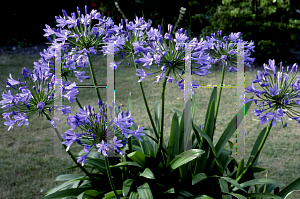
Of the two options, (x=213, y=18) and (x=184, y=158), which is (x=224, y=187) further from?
(x=213, y=18)

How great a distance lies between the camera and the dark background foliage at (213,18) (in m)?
8.09

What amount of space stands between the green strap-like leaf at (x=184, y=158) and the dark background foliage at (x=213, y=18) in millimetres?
5486

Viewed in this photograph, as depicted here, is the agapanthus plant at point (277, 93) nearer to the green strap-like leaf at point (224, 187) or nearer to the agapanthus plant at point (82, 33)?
the green strap-like leaf at point (224, 187)

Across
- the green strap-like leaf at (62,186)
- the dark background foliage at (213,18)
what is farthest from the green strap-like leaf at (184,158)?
the dark background foliage at (213,18)

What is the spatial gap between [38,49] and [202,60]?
8889 millimetres

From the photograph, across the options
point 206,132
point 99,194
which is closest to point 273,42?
point 206,132

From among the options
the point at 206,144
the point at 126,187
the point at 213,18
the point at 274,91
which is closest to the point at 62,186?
the point at 126,187

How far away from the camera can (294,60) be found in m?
8.73

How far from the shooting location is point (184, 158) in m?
2.01

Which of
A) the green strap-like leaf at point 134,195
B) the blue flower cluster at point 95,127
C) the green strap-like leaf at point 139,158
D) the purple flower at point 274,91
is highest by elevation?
the purple flower at point 274,91

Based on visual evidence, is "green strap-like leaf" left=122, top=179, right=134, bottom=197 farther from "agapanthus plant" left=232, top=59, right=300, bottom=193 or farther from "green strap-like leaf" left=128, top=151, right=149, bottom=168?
"agapanthus plant" left=232, top=59, right=300, bottom=193

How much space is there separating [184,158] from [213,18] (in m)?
7.49

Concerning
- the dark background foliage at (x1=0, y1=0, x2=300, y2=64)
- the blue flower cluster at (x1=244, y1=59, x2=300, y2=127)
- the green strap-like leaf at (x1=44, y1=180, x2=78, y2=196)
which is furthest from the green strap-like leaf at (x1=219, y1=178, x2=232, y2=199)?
the dark background foliage at (x1=0, y1=0, x2=300, y2=64)

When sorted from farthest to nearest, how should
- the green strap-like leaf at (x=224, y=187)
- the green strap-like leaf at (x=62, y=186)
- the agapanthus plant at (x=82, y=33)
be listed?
the green strap-like leaf at (x=62, y=186) → the green strap-like leaf at (x=224, y=187) → the agapanthus plant at (x=82, y=33)
